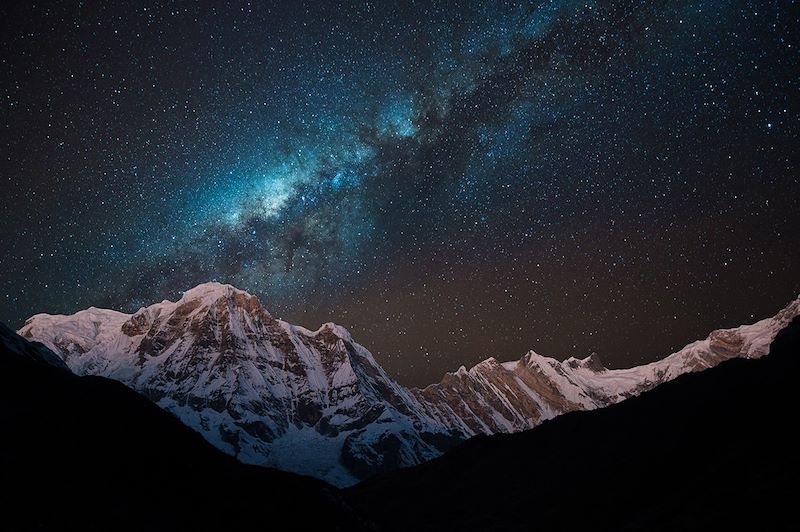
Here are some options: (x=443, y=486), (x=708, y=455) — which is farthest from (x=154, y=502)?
(x=443, y=486)

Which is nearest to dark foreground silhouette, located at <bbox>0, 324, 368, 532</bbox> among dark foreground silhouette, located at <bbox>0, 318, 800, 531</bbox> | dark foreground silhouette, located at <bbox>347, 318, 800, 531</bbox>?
dark foreground silhouette, located at <bbox>0, 318, 800, 531</bbox>

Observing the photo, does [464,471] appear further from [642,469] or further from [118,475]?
[118,475]

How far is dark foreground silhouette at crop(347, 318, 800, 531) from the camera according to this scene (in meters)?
46.1

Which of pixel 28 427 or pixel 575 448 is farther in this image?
pixel 575 448

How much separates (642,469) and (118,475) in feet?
187

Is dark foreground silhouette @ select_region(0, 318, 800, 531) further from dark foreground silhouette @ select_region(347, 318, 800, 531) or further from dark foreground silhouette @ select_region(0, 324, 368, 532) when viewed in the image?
dark foreground silhouette @ select_region(347, 318, 800, 531)

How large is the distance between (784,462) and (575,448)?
39.0 meters

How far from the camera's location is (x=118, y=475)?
30891mm

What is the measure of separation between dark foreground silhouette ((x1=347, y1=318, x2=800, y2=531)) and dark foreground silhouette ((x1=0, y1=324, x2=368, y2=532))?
2995 centimetres

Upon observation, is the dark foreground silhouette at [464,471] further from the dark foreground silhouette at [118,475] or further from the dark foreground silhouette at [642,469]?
the dark foreground silhouette at [642,469]

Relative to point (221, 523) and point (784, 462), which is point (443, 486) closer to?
point (784, 462)

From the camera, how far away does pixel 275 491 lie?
37062 mm

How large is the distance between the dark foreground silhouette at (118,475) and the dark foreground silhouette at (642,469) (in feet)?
98.3

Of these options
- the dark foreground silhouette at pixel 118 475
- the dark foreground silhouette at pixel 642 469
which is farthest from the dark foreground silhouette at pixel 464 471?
the dark foreground silhouette at pixel 642 469
